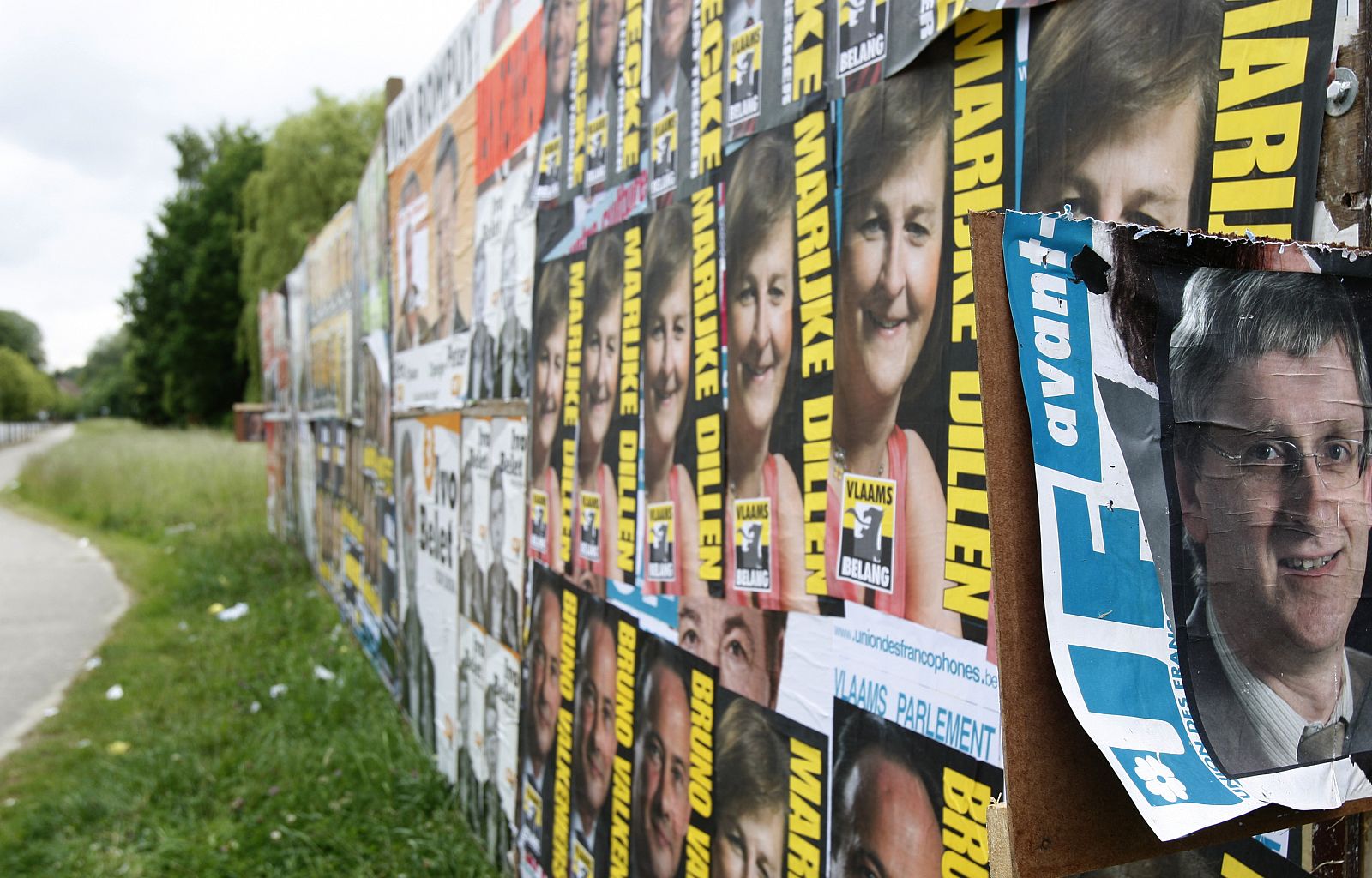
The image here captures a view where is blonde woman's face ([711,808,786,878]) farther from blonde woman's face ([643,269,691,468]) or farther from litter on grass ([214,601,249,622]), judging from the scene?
litter on grass ([214,601,249,622])

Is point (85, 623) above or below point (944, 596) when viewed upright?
below

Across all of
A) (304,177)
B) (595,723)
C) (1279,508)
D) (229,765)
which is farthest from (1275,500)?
(304,177)

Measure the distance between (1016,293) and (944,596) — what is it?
29.1 inches

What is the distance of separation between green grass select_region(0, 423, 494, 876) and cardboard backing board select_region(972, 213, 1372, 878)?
3213mm

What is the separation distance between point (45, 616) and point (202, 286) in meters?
31.9

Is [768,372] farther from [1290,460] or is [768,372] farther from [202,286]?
[202,286]

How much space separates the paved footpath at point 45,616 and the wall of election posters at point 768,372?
4072 millimetres

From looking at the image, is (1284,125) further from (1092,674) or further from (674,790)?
(674,790)

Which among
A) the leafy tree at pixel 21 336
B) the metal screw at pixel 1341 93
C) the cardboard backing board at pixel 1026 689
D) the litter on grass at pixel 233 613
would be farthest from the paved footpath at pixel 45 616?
the leafy tree at pixel 21 336

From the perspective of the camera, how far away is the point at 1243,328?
0.94 m

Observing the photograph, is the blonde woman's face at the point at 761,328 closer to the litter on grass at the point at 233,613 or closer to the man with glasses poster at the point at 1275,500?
the man with glasses poster at the point at 1275,500

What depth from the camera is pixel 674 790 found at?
240 centimetres

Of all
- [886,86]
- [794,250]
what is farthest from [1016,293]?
[794,250]

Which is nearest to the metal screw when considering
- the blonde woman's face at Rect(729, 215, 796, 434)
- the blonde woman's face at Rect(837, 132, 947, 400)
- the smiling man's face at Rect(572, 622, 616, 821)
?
the blonde woman's face at Rect(837, 132, 947, 400)
